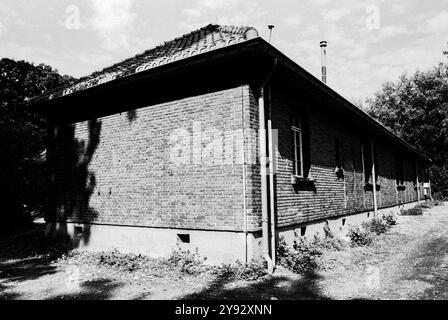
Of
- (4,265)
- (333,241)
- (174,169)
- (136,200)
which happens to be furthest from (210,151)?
(4,265)

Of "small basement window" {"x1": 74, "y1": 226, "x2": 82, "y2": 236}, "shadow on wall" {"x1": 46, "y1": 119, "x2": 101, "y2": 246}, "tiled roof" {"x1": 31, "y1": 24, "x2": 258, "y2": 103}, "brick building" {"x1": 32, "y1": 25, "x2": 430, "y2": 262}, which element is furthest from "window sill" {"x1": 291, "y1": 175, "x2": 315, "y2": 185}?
"small basement window" {"x1": 74, "y1": 226, "x2": 82, "y2": 236}

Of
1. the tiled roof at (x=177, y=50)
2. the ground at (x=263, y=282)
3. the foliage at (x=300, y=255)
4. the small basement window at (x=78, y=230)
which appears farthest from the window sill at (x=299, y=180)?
the small basement window at (x=78, y=230)

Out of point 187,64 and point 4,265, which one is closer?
point 187,64

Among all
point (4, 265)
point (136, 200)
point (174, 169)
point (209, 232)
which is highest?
point (174, 169)

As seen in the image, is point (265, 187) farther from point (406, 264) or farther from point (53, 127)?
point (53, 127)

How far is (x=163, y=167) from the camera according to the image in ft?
24.8

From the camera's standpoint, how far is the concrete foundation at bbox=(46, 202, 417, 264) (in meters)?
6.36

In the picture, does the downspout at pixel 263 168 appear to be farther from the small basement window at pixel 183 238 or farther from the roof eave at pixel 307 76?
the small basement window at pixel 183 238

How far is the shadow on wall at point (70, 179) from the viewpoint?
905 centimetres

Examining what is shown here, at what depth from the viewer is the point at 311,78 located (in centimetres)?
759

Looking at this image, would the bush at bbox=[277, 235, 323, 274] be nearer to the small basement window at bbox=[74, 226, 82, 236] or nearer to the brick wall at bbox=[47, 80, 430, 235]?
the brick wall at bbox=[47, 80, 430, 235]

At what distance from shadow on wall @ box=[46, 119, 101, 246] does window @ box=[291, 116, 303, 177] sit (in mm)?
5090

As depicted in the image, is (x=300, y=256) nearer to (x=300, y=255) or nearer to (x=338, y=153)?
(x=300, y=255)

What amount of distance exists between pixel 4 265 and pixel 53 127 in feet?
13.9
